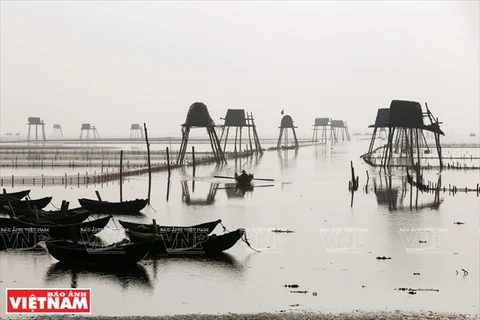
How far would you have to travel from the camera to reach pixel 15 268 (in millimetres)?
25594

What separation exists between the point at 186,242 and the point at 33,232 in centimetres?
804

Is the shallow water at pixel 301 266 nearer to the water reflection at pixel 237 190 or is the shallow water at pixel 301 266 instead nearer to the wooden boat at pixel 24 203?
the wooden boat at pixel 24 203

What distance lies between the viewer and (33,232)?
3042 cm

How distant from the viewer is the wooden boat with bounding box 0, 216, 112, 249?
98.4 feet

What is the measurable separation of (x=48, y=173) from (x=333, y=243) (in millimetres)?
51219

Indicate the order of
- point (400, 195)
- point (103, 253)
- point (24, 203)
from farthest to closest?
1. point (400, 195)
2. point (24, 203)
3. point (103, 253)

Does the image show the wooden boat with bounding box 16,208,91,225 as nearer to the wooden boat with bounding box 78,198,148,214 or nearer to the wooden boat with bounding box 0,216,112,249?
the wooden boat with bounding box 0,216,112,249

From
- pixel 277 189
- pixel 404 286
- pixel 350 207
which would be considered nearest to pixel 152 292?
pixel 404 286

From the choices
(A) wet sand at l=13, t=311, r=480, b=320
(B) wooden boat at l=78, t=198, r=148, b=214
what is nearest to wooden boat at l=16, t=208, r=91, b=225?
(B) wooden boat at l=78, t=198, r=148, b=214

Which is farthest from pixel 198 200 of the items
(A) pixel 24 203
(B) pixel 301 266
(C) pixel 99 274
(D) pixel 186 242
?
(C) pixel 99 274

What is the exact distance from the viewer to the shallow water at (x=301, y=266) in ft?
70.5

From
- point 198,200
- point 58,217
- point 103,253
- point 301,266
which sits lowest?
point 301,266

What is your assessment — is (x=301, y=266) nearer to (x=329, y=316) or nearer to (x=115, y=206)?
(x=329, y=316)

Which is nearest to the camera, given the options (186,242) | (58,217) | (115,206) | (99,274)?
(99,274)
